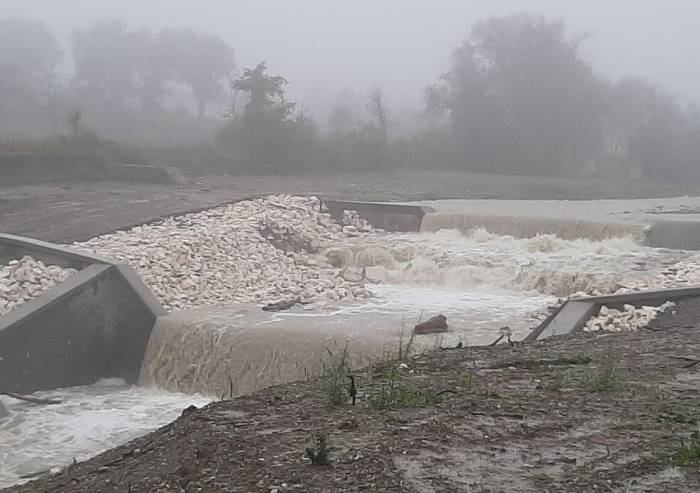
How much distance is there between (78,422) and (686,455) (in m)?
7.00

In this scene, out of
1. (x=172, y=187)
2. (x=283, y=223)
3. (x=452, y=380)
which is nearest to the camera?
(x=452, y=380)

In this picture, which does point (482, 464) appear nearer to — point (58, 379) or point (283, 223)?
point (58, 379)

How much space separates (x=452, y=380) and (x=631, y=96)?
124 ft

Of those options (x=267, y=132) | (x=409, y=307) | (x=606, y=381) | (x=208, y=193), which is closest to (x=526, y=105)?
(x=267, y=132)

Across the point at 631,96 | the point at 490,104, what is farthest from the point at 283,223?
the point at 631,96

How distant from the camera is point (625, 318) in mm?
9523

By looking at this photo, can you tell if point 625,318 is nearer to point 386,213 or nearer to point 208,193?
point 386,213

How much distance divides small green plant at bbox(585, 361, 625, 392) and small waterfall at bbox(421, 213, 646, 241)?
10644 mm

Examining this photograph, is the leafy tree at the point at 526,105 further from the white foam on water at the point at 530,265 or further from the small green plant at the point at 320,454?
the small green plant at the point at 320,454

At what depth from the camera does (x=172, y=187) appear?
2297 centimetres

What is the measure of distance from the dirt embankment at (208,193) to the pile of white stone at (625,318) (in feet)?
29.6

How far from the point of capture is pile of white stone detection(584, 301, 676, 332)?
9.26 m

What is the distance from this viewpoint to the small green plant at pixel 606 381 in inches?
202

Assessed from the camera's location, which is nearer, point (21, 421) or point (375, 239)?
point (21, 421)
